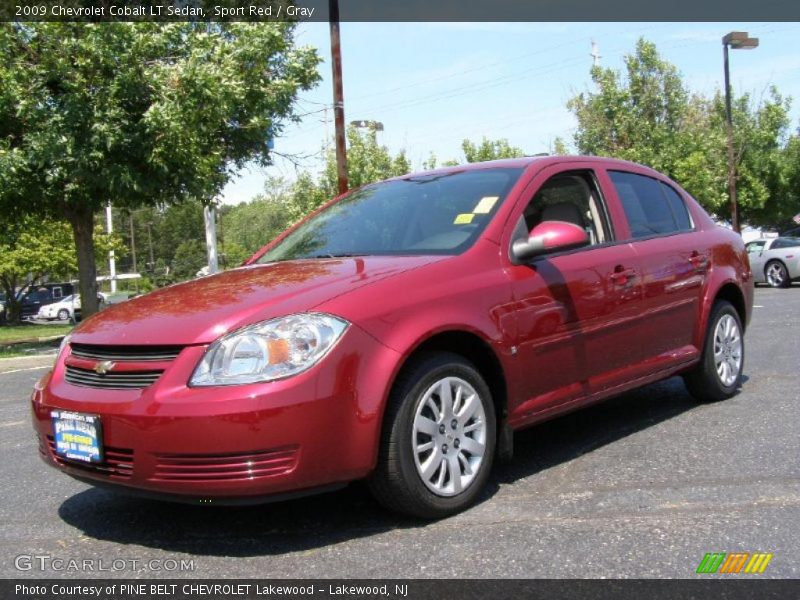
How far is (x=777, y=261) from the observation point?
20.7 metres

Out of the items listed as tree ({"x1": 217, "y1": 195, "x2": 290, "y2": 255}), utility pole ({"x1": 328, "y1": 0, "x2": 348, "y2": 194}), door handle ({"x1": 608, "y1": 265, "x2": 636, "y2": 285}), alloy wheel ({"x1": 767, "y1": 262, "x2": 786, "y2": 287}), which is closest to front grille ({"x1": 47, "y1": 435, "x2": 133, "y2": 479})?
door handle ({"x1": 608, "y1": 265, "x2": 636, "y2": 285})

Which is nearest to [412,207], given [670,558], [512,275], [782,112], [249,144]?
[512,275]

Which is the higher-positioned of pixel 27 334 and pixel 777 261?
pixel 777 261

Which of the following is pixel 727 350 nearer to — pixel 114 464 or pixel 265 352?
pixel 265 352

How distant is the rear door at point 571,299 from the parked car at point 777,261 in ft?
58.5

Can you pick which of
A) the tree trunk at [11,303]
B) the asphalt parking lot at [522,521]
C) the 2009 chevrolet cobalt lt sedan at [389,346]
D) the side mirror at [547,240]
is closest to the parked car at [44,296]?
the tree trunk at [11,303]

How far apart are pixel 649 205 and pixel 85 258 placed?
41.6 ft

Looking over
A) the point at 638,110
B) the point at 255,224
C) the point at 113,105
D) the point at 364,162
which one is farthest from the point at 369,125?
the point at 255,224

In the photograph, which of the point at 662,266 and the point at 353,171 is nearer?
the point at 662,266

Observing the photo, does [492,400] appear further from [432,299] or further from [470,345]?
[432,299]

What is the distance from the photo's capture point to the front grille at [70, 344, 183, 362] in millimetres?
3125

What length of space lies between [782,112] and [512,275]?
35749 millimetres

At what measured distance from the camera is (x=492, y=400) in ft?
12.3
